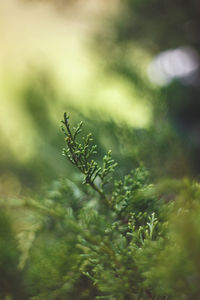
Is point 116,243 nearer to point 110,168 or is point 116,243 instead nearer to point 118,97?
point 110,168

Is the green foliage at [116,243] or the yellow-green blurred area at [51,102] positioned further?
the yellow-green blurred area at [51,102]

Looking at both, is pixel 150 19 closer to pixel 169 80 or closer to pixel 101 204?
pixel 169 80

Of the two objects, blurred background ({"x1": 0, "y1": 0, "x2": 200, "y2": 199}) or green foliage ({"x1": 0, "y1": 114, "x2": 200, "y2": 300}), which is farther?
blurred background ({"x1": 0, "y1": 0, "x2": 200, "y2": 199})

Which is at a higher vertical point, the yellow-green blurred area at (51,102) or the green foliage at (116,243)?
the yellow-green blurred area at (51,102)

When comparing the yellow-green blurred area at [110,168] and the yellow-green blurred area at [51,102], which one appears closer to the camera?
the yellow-green blurred area at [110,168]

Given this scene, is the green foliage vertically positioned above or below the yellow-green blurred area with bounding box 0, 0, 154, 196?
below

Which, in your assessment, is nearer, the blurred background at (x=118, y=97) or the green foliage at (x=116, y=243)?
the green foliage at (x=116, y=243)

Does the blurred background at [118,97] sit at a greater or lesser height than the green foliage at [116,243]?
greater

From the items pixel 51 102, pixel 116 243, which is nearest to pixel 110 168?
pixel 116 243

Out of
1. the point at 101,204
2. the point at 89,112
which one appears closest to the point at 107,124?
the point at 89,112
